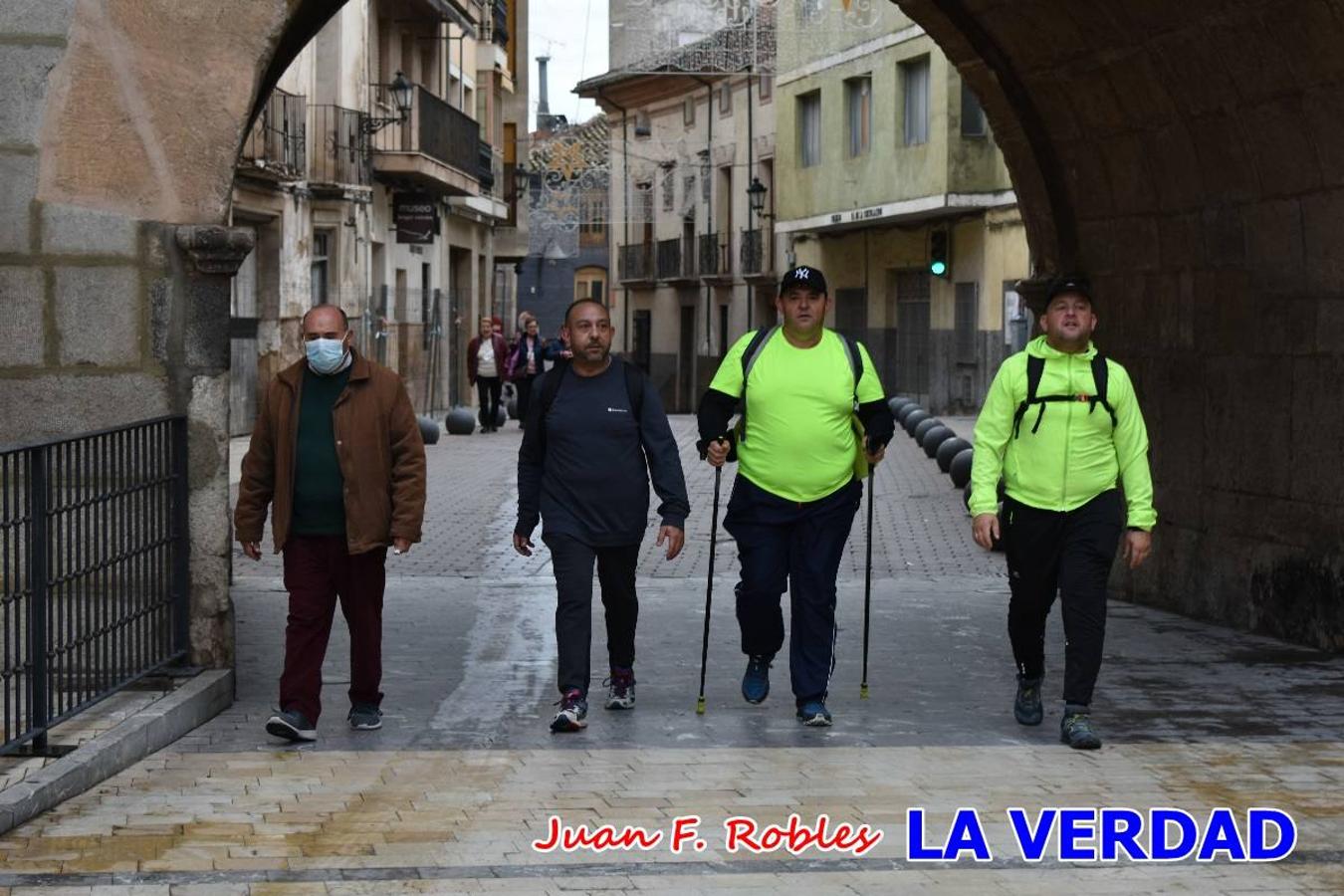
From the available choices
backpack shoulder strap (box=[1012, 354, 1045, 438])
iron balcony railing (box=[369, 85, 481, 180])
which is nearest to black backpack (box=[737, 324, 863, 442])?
backpack shoulder strap (box=[1012, 354, 1045, 438])

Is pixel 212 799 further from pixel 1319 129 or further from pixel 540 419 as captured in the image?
pixel 1319 129

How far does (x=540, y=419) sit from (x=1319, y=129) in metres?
4.18

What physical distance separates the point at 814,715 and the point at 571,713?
2.97ft

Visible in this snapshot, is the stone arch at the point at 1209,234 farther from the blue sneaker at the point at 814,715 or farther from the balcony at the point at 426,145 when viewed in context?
the balcony at the point at 426,145

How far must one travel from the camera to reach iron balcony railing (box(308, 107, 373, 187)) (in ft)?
105

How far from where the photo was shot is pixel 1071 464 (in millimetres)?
8570

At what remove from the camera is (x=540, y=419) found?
8906 millimetres

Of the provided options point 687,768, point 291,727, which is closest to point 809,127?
point 291,727

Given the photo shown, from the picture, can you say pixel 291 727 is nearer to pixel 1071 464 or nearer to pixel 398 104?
pixel 1071 464

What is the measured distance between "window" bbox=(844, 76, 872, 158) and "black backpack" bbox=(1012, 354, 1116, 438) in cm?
3310

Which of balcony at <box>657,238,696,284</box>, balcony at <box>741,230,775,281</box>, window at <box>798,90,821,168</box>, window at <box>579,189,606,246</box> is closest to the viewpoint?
window at <box>798,90,821,168</box>

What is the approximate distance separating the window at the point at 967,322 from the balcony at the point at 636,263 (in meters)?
19.7

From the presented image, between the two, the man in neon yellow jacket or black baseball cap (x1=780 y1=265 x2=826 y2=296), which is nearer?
the man in neon yellow jacket

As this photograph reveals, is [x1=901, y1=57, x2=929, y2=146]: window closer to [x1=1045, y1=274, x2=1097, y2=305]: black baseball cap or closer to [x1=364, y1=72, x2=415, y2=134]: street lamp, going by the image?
[x1=364, y1=72, x2=415, y2=134]: street lamp
